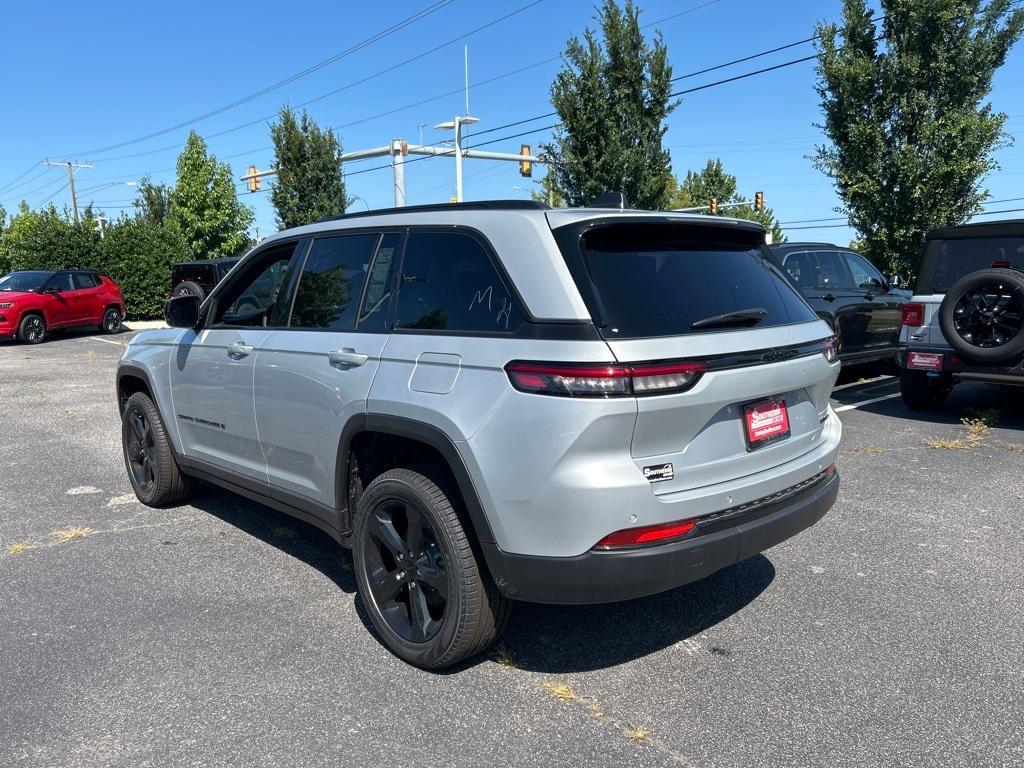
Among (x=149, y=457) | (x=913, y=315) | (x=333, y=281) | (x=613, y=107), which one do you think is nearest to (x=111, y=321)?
(x=613, y=107)

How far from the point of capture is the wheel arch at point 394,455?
3.00 meters

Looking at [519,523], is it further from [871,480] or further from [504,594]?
[871,480]

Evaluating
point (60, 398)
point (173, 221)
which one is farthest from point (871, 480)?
point (173, 221)

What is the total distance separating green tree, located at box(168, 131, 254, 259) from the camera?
90.1ft

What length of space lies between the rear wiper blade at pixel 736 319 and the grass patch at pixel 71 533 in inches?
158

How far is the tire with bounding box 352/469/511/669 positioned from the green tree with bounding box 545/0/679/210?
43.2ft

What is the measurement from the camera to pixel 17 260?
25.8 m

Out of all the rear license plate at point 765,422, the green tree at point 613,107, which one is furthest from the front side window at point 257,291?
the green tree at point 613,107

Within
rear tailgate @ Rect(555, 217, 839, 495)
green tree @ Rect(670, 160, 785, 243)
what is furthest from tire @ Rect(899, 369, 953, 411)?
green tree @ Rect(670, 160, 785, 243)

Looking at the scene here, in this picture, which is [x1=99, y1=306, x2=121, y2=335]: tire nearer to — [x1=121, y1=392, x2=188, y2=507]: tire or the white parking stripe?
[x1=121, y1=392, x2=188, y2=507]: tire

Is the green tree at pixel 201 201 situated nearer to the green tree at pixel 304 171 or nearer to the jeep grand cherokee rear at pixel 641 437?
the green tree at pixel 304 171

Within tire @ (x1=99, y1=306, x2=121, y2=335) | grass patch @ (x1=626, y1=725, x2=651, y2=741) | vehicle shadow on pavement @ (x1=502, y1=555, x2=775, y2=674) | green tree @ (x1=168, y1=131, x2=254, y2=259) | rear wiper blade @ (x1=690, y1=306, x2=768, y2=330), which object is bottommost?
vehicle shadow on pavement @ (x1=502, y1=555, x2=775, y2=674)

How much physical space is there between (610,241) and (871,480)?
3.88m

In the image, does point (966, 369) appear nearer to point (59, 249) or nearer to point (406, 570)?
point (406, 570)
